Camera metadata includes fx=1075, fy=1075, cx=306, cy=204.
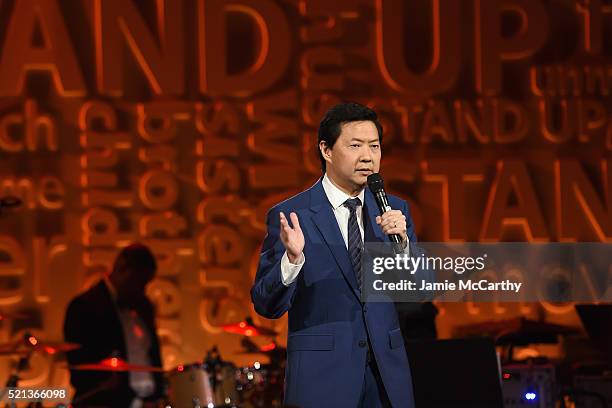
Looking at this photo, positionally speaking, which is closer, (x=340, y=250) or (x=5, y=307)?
(x=340, y=250)

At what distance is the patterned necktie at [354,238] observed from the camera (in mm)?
2689

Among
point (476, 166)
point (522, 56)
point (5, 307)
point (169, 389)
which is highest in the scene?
point (522, 56)

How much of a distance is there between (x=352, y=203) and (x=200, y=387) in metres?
4.05

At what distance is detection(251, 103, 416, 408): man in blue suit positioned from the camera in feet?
8.54

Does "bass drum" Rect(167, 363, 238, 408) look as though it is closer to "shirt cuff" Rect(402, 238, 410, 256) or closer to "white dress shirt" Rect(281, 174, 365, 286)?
"white dress shirt" Rect(281, 174, 365, 286)

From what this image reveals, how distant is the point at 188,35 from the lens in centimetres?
748

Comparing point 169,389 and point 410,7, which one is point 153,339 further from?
point 410,7

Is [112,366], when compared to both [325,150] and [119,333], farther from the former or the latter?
[325,150]

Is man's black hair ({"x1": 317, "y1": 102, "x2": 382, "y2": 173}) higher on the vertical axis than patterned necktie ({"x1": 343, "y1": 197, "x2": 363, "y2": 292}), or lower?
higher

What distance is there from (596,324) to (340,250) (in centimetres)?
500

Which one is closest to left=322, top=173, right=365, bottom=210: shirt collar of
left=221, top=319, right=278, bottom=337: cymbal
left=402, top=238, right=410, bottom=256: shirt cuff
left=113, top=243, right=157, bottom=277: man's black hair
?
left=402, top=238, right=410, bottom=256: shirt cuff

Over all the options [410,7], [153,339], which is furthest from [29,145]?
[410,7]

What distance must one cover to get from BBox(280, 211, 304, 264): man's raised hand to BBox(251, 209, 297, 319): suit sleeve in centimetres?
5

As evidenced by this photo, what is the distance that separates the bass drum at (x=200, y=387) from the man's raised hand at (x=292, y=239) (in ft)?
13.4
